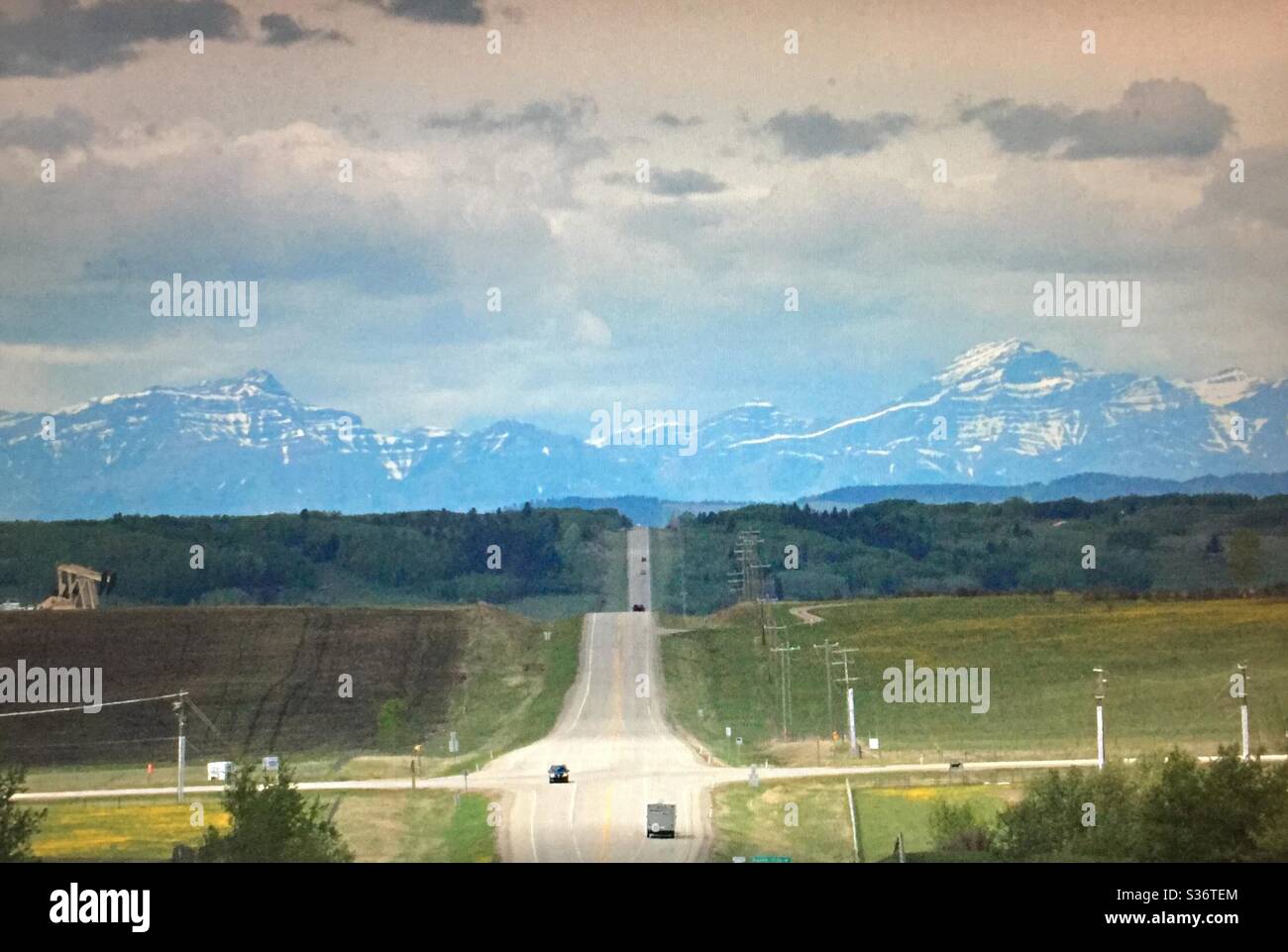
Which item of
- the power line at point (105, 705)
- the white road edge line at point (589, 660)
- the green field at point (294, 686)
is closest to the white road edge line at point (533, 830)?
the green field at point (294, 686)

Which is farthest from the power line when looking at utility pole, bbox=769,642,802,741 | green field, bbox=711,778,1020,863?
green field, bbox=711,778,1020,863

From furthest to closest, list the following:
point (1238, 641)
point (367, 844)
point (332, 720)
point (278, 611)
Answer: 1. point (278, 611)
2. point (1238, 641)
3. point (332, 720)
4. point (367, 844)

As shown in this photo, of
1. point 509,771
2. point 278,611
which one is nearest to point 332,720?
point 509,771

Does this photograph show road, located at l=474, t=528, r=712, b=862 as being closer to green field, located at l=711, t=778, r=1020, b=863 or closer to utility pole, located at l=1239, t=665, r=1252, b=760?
green field, located at l=711, t=778, r=1020, b=863

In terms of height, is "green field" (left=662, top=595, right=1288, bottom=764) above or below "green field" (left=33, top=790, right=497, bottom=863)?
above

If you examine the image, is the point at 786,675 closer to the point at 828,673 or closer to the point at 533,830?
the point at 828,673
